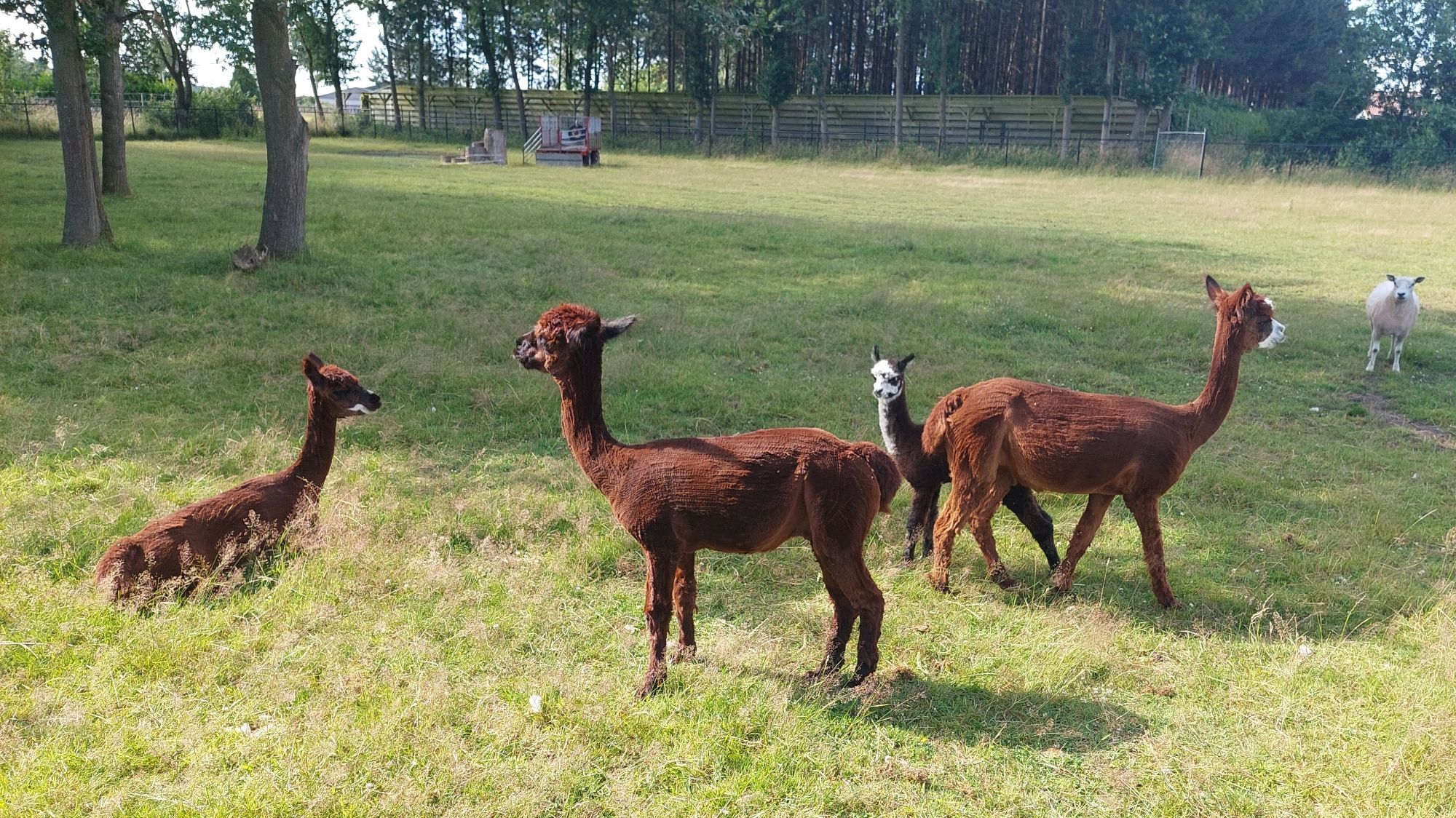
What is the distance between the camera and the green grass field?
3.77 m

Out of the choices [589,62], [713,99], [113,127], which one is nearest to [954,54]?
[713,99]

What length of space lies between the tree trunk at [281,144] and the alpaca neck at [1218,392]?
38.0 feet

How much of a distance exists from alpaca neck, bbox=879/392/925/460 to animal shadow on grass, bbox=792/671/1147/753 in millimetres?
1717

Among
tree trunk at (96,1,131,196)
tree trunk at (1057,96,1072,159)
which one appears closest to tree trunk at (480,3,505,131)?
tree trunk at (1057,96,1072,159)

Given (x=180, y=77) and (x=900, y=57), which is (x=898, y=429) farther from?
(x=180, y=77)

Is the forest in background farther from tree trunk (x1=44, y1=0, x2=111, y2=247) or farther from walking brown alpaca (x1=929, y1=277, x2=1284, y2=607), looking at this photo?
walking brown alpaca (x1=929, y1=277, x2=1284, y2=607)

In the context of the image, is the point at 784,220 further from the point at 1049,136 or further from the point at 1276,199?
the point at 1049,136

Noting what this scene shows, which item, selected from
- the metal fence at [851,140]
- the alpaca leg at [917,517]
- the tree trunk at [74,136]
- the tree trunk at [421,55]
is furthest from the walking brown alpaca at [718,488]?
the tree trunk at [421,55]

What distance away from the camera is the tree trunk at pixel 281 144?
12.8 meters

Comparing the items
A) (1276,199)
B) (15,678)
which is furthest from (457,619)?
(1276,199)

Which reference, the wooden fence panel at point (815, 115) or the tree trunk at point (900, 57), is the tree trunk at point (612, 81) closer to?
the wooden fence panel at point (815, 115)

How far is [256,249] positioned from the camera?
12.6 m

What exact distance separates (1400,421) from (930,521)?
20.3 ft

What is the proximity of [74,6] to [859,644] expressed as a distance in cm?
1530
